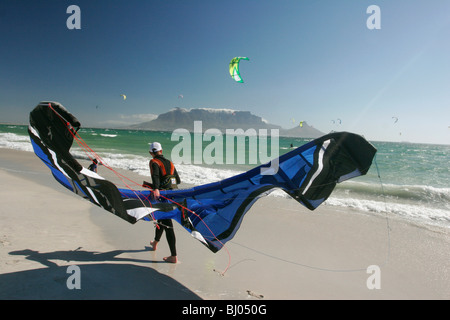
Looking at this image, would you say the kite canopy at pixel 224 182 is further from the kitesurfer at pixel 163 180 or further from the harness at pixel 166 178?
the harness at pixel 166 178

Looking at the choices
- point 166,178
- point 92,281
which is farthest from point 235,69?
point 92,281

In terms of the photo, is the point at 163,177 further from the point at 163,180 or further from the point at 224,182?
the point at 224,182

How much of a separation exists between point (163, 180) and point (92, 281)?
147 cm

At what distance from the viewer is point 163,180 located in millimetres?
3631

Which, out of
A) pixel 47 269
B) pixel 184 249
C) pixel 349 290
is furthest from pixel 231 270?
pixel 47 269

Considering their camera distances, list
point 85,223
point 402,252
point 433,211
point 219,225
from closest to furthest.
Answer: point 219,225 < point 402,252 < point 85,223 < point 433,211

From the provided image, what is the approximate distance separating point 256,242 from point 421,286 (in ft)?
7.41

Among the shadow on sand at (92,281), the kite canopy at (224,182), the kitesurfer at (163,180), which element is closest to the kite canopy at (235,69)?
the kitesurfer at (163,180)

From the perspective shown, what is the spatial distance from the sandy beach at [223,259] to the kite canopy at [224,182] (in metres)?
0.63

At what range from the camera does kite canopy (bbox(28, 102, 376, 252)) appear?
9.14 ft

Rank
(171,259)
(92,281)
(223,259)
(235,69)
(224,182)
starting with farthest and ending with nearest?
1. (235,69)
2. (223,259)
3. (171,259)
4. (224,182)
5. (92,281)

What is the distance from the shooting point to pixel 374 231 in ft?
17.0
